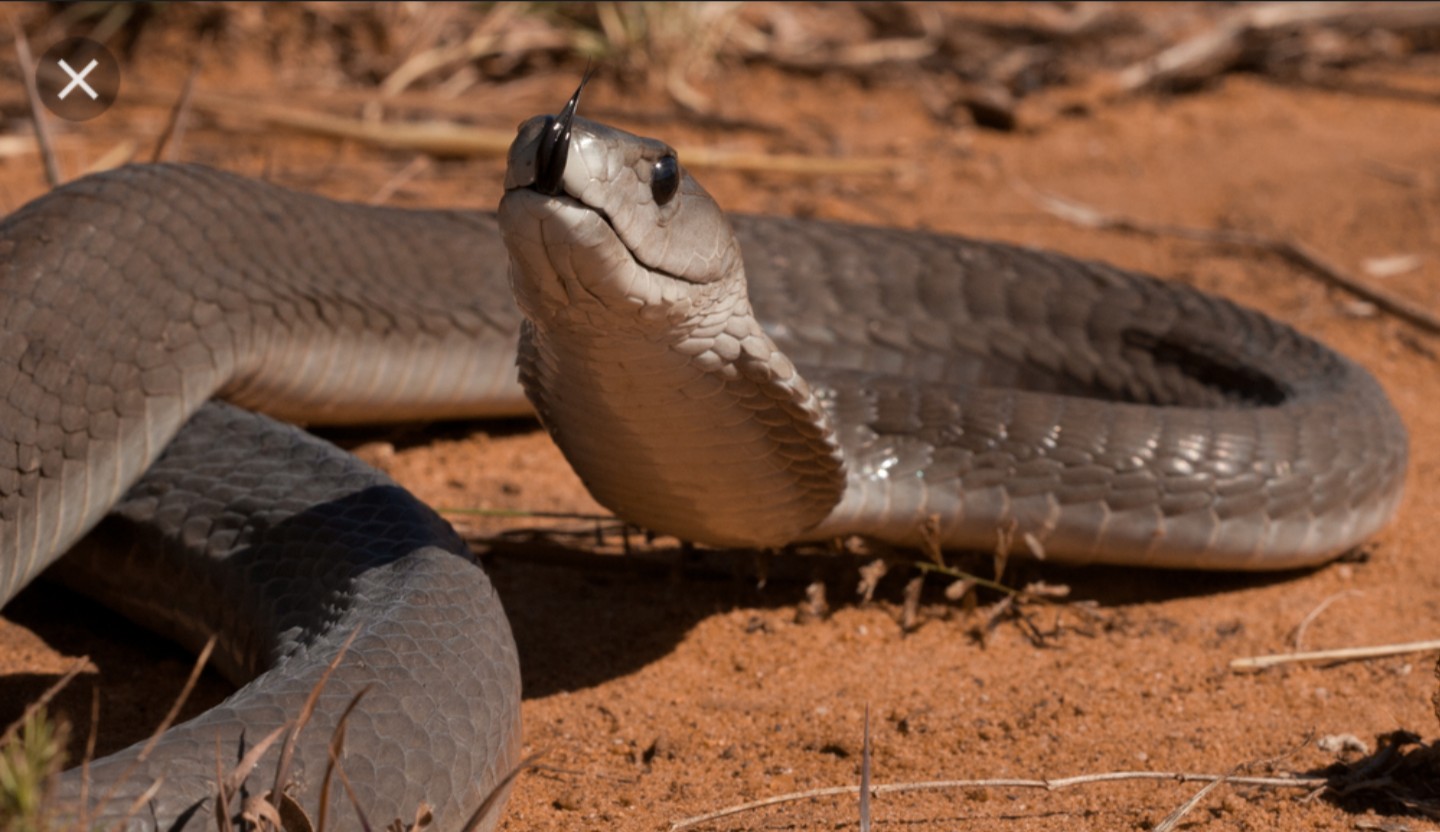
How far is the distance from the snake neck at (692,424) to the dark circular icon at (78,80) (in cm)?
425

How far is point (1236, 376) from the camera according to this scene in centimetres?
426

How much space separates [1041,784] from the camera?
8.19 feet

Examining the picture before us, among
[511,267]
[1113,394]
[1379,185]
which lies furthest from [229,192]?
[1379,185]

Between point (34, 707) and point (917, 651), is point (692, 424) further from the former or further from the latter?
point (34, 707)

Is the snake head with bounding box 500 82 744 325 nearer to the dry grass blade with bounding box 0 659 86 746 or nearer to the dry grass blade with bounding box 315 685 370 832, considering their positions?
the dry grass blade with bounding box 315 685 370 832

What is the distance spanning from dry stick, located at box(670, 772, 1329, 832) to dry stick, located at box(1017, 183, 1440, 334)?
2.97 meters

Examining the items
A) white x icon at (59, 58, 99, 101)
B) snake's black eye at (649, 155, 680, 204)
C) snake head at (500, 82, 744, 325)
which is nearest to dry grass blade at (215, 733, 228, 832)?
snake head at (500, 82, 744, 325)

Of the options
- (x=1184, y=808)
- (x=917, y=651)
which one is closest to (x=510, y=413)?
(x=917, y=651)

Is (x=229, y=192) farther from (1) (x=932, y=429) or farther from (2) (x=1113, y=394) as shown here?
(2) (x=1113, y=394)

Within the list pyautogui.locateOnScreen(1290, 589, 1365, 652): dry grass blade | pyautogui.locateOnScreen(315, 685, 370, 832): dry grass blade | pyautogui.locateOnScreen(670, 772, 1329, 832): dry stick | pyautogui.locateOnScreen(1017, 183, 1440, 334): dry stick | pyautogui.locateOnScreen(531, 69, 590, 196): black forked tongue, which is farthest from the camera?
pyautogui.locateOnScreen(1017, 183, 1440, 334): dry stick

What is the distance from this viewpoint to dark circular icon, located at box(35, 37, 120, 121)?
20.4 feet

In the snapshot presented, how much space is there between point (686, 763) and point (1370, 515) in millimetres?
1896

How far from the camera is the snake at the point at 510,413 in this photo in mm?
2252

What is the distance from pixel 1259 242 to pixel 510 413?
9.91 ft
